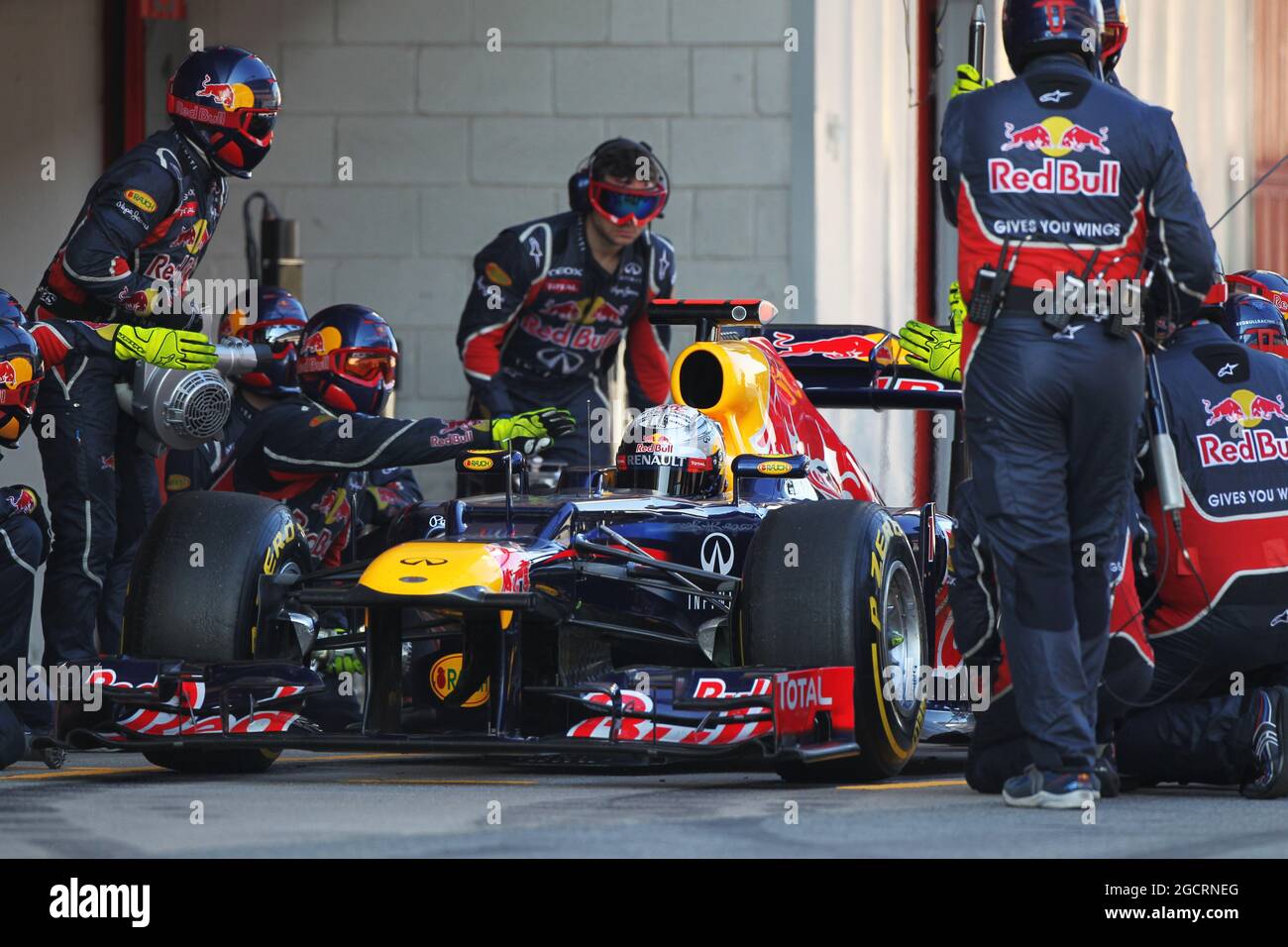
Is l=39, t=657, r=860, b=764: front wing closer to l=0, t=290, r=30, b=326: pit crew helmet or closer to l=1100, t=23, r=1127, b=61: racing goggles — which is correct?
l=0, t=290, r=30, b=326: pit crew helmet

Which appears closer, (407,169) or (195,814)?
(195,814)

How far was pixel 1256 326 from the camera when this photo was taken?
7.71 meters

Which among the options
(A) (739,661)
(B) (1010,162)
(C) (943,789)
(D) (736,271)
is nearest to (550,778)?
(A) (739,661)

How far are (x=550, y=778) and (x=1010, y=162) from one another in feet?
6.69

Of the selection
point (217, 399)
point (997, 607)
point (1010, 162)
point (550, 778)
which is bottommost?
point (550, 778)

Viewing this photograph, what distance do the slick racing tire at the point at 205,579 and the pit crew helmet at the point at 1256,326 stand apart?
3.09 meters

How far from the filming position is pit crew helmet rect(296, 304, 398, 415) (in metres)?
8.36

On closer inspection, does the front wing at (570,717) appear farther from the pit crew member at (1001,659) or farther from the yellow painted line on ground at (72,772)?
the pit crew member at (1001,659)

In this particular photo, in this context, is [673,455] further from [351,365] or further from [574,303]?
[574,303]

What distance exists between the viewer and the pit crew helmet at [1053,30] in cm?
586

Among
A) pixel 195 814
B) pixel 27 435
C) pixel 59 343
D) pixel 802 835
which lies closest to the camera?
pixel 802 835

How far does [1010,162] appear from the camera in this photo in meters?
5.72

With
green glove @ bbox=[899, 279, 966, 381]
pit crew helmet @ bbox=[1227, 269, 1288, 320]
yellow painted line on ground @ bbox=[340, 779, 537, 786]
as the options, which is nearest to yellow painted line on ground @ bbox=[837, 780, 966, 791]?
yellow painted line on ground @ bbox=[340, 779, 537, 786]
